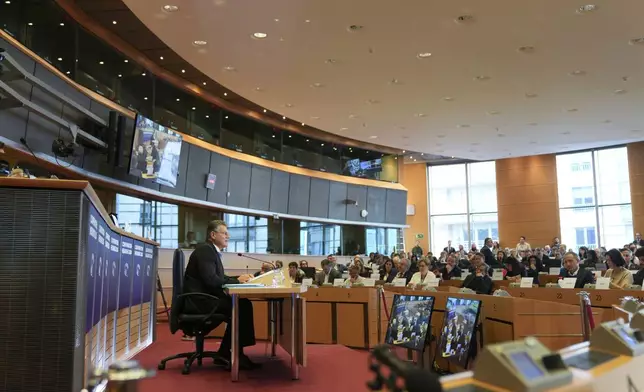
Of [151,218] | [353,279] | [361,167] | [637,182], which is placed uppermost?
[361,167]

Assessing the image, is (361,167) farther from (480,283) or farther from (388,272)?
(480,283)

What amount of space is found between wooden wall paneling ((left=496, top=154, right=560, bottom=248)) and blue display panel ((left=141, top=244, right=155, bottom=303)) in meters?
14.7

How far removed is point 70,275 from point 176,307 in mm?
2021

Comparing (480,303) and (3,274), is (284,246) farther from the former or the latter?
(3,274)

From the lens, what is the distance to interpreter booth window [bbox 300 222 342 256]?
50.7ft

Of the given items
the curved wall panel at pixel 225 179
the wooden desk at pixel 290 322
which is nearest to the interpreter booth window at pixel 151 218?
the curved wall panel at pixel 225 179

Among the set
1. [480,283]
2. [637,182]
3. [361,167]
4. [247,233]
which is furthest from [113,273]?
[637,182]

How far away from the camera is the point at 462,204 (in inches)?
784

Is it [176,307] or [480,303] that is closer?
[480,303]

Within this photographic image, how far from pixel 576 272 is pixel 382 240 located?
36.5ft

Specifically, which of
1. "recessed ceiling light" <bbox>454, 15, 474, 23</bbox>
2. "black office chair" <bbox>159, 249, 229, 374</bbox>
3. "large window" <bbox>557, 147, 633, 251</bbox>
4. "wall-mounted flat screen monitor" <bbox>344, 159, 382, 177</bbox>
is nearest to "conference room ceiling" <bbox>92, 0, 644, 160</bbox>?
"recessed ceiling light" <bbox>454, 15, 474, 23</bbox>

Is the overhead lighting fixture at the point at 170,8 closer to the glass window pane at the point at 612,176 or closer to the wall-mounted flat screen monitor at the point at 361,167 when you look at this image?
the wall-mounted flat screen monitor at the point at 361,167

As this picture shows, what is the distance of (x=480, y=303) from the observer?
4227 mm

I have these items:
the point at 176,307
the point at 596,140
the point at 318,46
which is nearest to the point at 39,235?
the point at 176,307
